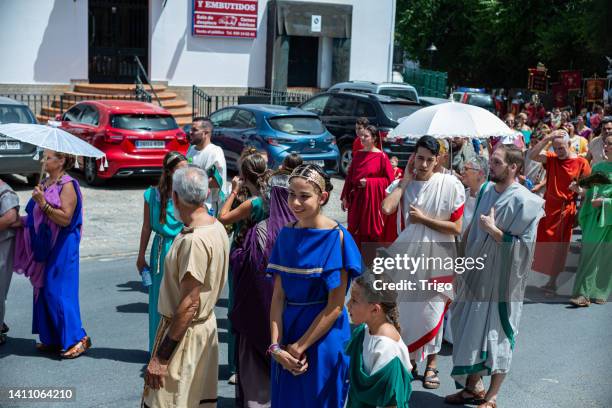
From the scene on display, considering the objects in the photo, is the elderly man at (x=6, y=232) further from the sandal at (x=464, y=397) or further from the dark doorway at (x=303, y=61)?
the dark doorway at (x=303, y=61)

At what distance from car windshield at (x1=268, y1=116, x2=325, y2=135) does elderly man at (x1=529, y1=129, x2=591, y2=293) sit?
22.6 ft

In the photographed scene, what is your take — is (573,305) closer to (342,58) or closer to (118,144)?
(118,144)

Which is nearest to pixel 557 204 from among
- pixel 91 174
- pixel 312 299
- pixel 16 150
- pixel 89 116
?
pixel 312 299

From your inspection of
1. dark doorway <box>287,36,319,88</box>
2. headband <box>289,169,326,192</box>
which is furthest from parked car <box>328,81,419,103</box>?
headband <box>289,169,326,192</box>

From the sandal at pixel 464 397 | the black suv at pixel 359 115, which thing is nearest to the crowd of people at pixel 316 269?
the sandal at pixel 464 397

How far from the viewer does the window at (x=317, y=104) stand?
18.5 meters

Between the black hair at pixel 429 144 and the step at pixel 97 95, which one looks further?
the step at pixel 97 95

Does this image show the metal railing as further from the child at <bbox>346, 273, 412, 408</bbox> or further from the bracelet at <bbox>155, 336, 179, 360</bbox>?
the child at <bbox>346, 273, 412, 408</bbox>

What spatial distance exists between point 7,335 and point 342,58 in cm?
2231

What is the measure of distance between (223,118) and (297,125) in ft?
6.56

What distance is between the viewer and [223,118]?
16.9m

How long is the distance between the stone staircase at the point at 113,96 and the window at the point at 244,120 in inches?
255

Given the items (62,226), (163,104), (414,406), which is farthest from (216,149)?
(163,104)

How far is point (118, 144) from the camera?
1412 cm
